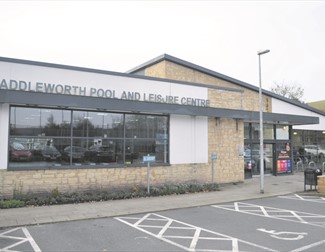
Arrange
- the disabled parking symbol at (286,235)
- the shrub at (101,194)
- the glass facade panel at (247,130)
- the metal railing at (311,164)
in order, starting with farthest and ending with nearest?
the metal railing at (311,164)
the glass facade panel at (247,130)
the shrub at (101,194)
the disabled parking symbol at (286,235)

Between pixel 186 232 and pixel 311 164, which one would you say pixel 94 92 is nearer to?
pixel 186 232

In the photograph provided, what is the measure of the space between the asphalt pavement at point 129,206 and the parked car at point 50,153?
83.3 inches

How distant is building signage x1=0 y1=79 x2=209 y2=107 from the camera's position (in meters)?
12.0

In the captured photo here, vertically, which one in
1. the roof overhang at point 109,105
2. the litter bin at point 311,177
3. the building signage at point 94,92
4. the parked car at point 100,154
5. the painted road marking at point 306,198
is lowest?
the painted road marking at point 306,198

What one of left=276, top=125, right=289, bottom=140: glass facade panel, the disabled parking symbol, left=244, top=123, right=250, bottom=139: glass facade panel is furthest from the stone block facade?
the disabled parking symbol

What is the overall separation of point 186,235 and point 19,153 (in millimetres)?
7303

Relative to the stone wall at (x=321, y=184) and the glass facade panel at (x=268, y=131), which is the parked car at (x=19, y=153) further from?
the glass facade panel at (x=268, y=131)

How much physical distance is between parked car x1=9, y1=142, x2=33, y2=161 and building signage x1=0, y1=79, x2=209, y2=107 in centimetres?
206

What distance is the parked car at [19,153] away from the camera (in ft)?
39.0

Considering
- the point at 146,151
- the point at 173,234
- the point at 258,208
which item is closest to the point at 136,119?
the point at 146,151

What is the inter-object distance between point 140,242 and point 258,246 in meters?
2.51

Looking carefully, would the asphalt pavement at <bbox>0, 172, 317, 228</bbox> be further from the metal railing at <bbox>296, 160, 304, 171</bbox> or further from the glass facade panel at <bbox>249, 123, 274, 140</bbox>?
the metal railing at <bbox>296, 160, 304, 171</bbox>

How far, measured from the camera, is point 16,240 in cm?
743

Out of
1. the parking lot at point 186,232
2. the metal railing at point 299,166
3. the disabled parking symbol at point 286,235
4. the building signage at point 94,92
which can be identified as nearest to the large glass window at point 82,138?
the building signage at point 94,92
